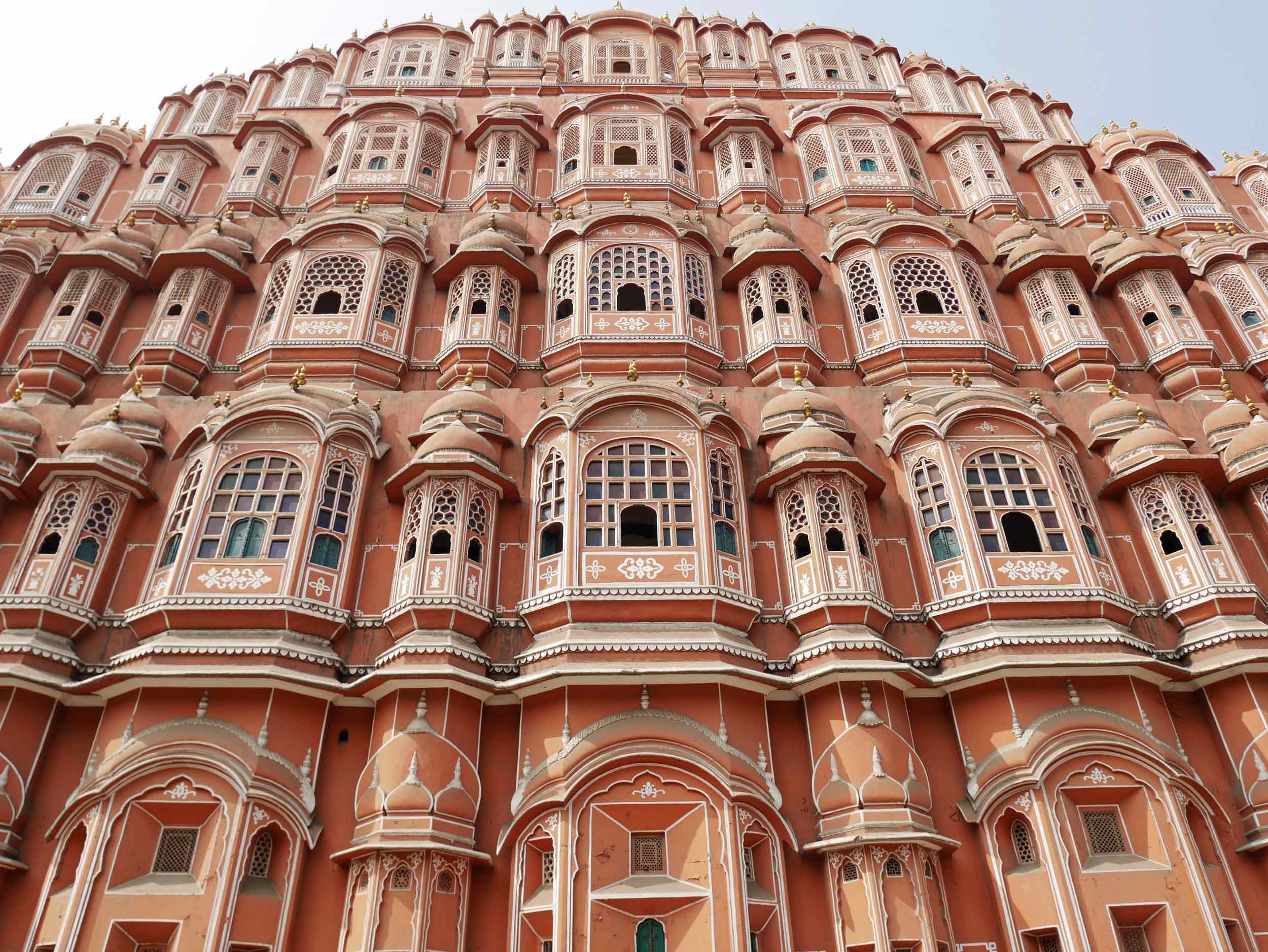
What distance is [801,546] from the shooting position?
14352mm

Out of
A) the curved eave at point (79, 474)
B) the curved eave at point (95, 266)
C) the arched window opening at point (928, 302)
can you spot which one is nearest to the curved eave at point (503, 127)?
the curved eave at point (95, 266)

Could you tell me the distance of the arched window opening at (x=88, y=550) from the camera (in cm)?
1390

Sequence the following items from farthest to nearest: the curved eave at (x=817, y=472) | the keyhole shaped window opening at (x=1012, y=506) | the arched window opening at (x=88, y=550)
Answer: the curved eave at (x=817, y=472), the keyhole shaped window opening at (x=1012, y=506), the arched window opening at (x=88, y=550)

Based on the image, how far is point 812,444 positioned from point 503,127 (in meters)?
13.6

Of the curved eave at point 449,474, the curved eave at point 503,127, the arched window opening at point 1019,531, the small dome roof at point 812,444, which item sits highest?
the curved eave at point 503,127

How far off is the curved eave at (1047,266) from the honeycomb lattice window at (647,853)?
14.4 m

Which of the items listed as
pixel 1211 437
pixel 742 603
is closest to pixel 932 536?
pixel 742 603

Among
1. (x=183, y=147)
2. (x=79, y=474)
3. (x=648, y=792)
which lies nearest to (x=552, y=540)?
(x=648, y=792)

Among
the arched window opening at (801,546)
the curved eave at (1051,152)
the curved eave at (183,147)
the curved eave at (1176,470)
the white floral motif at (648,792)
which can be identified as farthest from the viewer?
the curved eave at (1051,152)

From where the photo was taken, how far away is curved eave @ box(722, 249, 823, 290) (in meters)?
19.2

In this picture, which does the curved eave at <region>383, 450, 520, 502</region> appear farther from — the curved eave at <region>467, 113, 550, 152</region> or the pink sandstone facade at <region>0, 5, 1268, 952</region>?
the curved eave at <region>467, 113, 550, 152</region>

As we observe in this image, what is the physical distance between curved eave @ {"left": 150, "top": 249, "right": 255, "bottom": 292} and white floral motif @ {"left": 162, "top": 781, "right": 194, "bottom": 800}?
1139 cm

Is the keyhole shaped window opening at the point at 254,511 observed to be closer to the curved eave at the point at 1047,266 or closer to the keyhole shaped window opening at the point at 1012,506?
the keyhole shaped window opening at the point at 1012,506

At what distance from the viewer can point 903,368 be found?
1788 cm
